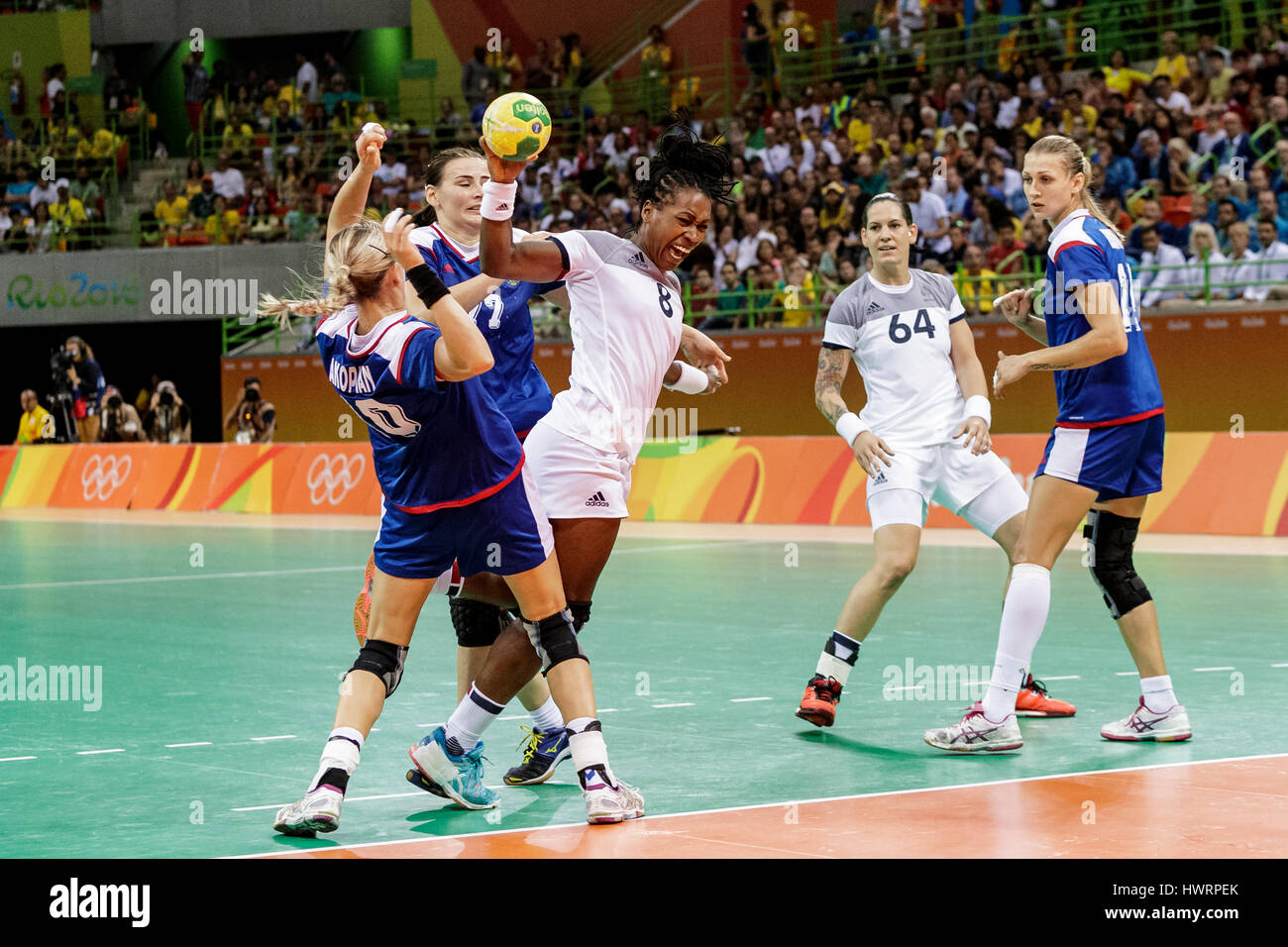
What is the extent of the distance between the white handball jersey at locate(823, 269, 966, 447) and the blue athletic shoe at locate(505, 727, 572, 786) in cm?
253

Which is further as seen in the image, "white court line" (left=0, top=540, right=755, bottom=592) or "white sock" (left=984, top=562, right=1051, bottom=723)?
"white court line" (left=0, top=540, right=755, bottom=592)

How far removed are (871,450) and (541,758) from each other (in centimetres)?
227

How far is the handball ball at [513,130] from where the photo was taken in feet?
17.6

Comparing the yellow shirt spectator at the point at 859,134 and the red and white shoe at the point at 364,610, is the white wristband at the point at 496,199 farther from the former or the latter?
the yellow shirt spectator at the point at 859,134

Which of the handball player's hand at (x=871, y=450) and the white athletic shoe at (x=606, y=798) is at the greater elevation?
the handball player's hand at (x=871, y=450)

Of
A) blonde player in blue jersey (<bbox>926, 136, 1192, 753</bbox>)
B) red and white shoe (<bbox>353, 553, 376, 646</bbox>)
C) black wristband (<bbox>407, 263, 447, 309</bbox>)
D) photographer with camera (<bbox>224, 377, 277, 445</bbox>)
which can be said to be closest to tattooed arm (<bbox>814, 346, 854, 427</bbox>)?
blonde player in blue jersey (<bbox>926, 136, 1192, 753</bbox>)

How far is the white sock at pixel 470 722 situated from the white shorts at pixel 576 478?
2.42 feet

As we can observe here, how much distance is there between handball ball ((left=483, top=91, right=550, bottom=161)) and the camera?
5371 mm

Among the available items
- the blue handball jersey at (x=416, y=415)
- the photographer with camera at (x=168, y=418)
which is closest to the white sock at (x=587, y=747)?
the blue handball jersey at (x=416, y=415)

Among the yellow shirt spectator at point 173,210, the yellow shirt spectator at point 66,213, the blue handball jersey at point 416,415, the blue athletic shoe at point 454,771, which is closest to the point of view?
the blue handball jersey at point 416,415

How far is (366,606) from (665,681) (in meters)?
3.01

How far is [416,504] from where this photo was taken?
5652mm

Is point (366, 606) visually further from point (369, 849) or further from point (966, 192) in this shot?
point (966, 192)

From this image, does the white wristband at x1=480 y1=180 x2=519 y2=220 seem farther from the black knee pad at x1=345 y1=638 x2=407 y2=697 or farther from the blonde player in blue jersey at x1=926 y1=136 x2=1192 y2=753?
the blonde player in blue jersey at x1=926 y1=136 x2=1192 y2=753
